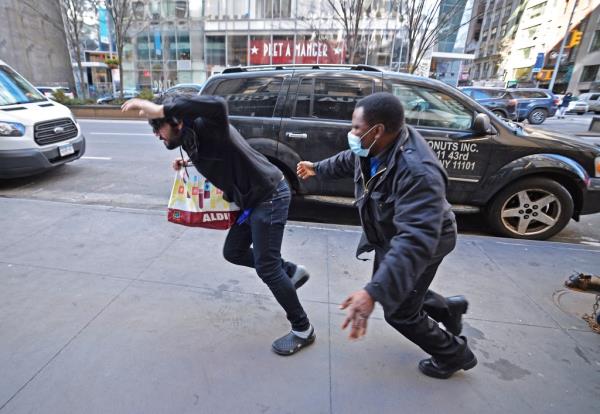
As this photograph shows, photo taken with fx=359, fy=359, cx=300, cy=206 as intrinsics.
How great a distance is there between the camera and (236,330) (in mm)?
2508

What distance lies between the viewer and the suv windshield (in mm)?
6125

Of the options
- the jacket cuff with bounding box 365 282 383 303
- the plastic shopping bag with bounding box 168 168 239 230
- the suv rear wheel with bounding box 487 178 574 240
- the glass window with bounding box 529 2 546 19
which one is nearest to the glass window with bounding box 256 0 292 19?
the suv rear wheel with bounding box 487 178 574 240

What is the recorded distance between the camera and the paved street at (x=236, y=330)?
78.3 inches

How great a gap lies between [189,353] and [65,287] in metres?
1.39

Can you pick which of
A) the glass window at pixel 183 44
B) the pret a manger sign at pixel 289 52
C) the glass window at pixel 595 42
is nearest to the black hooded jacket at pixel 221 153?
the pret a manger sign at pixel 289 52

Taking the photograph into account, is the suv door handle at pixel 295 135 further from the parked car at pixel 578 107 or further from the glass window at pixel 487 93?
the parked car at pixel 578 107

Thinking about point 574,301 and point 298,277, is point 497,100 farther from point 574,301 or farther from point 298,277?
point 298,277

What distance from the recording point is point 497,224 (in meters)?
4.31

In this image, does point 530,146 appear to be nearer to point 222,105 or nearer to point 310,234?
point 310,234

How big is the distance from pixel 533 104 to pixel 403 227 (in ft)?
66.0

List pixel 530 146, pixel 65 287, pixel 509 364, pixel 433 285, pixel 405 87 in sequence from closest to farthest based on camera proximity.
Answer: pixel 509 364, pixel 65 287, pixel 433 285, pixel 530 146, pixel 405 87

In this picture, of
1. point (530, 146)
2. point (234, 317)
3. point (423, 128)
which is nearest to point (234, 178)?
point (234, 317)

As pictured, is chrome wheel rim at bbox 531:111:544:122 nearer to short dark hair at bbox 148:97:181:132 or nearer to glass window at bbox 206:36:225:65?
short dark hair at bbox 148:97:181:132

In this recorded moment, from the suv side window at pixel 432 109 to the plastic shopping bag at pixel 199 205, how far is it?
9.09 feet
